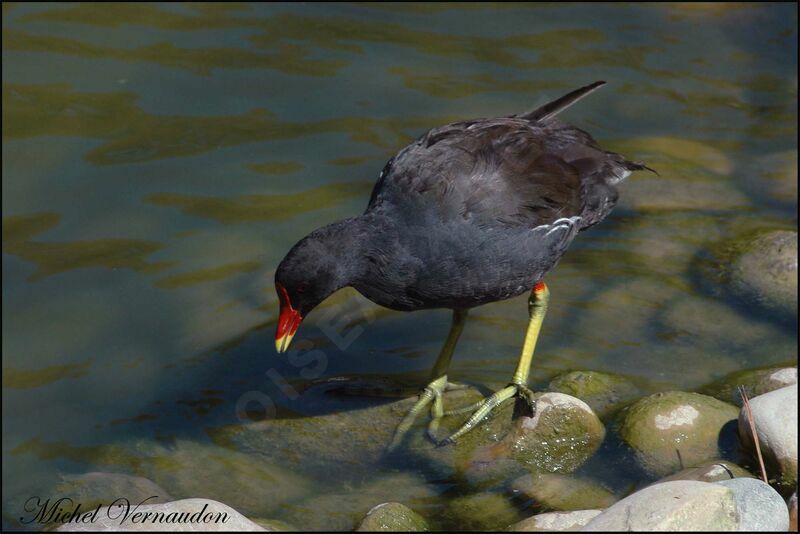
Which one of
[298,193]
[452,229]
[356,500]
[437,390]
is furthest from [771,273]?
[298,193]

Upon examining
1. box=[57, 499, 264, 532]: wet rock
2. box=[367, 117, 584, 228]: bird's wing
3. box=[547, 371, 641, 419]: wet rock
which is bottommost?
box=[547, 371, 641, 419]: wet rock

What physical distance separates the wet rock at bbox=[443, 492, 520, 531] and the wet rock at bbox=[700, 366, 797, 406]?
1.33 m

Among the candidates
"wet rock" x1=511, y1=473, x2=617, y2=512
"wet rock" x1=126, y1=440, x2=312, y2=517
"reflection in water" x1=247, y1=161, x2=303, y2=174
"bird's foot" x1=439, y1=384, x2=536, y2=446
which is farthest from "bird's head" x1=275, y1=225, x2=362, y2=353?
"reflection in water" x1=247, y1=161, x2=303, y2=174

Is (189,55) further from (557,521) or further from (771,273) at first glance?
(557,521)

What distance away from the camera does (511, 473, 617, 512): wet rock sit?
4410 mm

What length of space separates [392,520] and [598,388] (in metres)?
1.44

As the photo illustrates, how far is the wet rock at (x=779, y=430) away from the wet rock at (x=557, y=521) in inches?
32.2

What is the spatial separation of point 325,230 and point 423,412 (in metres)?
1.18

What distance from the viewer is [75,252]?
19.9 ft

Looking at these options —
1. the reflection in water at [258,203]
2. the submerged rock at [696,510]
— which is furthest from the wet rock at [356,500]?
the reflection in water at [258,203]

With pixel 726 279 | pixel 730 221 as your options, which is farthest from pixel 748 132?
pixel 726 279

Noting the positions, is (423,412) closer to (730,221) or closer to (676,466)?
(676,466)
